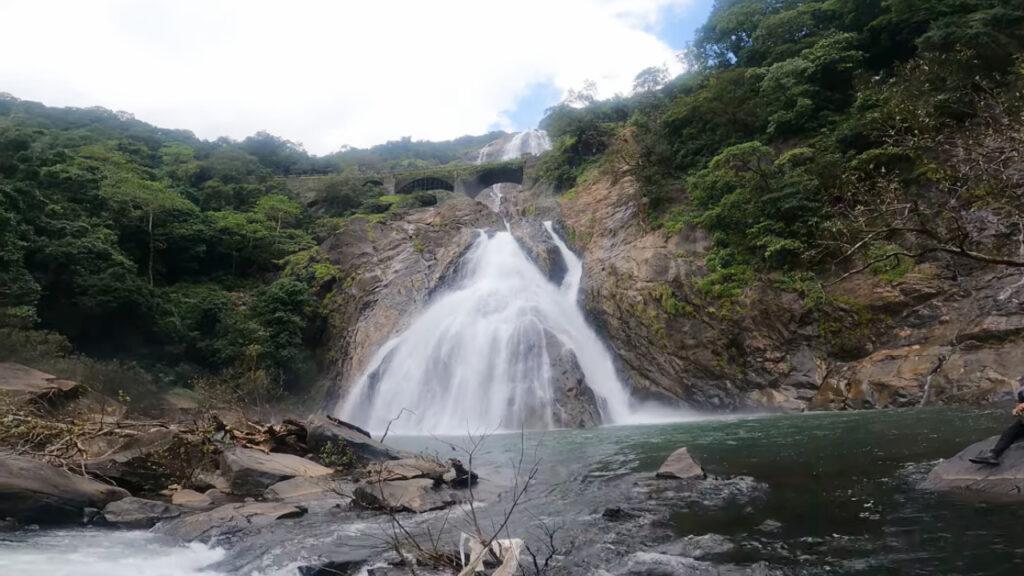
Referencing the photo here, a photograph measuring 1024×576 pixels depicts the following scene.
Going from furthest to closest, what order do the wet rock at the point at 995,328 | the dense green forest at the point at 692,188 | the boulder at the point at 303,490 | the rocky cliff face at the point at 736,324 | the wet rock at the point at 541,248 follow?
the wet rock at the point at 541,248
the dense green forest at the point at 692,188
the rocky cliff face at the point at 736,324
the wet rock at the point at 995,328
the boulder at the point at 303,490

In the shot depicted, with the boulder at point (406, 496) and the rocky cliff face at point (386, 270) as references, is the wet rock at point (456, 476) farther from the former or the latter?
the rocky cliff face at point (386, 270)

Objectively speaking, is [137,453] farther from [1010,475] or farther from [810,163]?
[810,163]

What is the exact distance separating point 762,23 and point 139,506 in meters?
27.3

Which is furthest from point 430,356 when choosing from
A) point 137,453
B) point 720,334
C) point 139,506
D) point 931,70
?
point 931,70

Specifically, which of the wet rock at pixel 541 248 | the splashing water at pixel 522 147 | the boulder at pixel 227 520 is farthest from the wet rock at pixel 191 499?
the splashing water at pixel 522 147

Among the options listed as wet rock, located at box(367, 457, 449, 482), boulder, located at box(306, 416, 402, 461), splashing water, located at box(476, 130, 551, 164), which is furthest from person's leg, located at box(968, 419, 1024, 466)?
splashing water, located at box(476, 130, 551, 164)

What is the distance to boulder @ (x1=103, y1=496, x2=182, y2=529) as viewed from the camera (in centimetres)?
798

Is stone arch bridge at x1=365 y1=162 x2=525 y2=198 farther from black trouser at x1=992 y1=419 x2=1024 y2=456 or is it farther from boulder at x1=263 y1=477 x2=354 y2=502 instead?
black trouser at x1=992 y1=419 x2=1024 y2=456

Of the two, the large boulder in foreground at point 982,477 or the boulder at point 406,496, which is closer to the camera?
the large boulder in foreground at point 982,477

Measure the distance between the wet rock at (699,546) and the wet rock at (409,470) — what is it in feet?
16.1

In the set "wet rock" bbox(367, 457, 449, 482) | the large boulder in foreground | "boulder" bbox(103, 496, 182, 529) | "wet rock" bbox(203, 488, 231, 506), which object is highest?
the large boulder in foreground

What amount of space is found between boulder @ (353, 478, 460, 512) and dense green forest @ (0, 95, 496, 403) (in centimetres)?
1325

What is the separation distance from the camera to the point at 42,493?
7.76m

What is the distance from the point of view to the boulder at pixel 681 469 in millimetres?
8523
